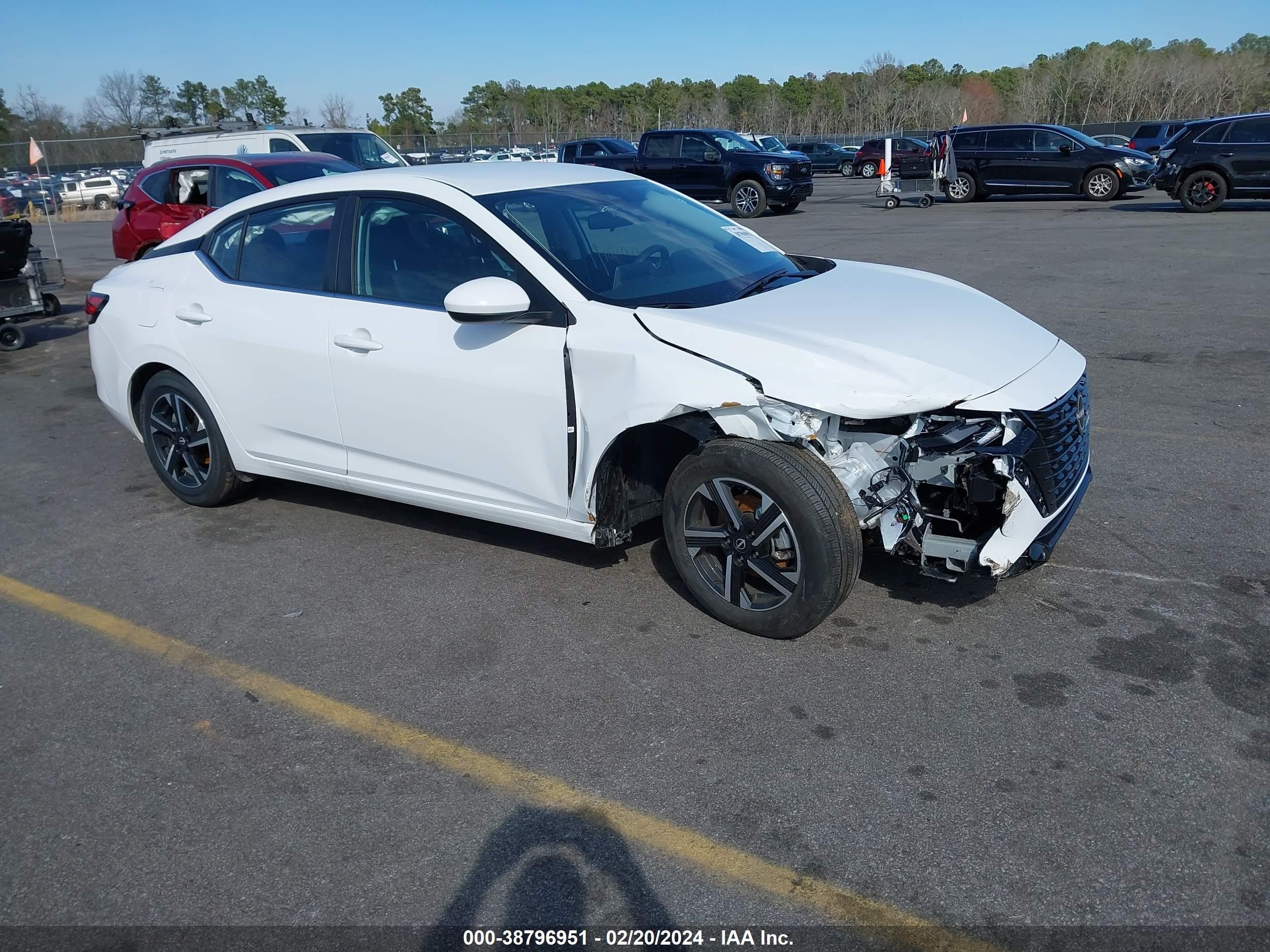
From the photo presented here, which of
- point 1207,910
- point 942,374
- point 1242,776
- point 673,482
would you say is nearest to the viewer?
point 1207,910

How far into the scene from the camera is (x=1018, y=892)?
104 inches

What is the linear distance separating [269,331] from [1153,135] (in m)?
39.1

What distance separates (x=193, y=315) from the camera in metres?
5.34

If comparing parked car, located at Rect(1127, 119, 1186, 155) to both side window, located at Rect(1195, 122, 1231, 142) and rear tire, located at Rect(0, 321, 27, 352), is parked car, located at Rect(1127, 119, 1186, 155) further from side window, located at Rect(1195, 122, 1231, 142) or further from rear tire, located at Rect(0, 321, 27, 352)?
rear tire, located at Rect(0, 321, 27, 352)

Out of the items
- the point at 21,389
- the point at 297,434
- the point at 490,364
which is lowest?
the point at 21,389

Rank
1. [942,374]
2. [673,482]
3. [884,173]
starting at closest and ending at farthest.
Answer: [942,374] → [673,482] → [884,173]

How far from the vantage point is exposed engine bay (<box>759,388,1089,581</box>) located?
146 inches

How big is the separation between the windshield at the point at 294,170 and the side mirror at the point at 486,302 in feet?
27.3

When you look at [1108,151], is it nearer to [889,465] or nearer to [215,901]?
[889,465]

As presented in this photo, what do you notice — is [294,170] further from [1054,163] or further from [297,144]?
[1054,163]

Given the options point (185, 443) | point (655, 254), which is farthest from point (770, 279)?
point (185, 443)

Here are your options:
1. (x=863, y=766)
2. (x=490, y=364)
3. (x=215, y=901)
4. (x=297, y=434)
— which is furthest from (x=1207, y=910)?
(x=297, y=434)

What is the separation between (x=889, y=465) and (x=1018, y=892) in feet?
5.35

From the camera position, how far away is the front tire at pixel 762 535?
12.2ft
